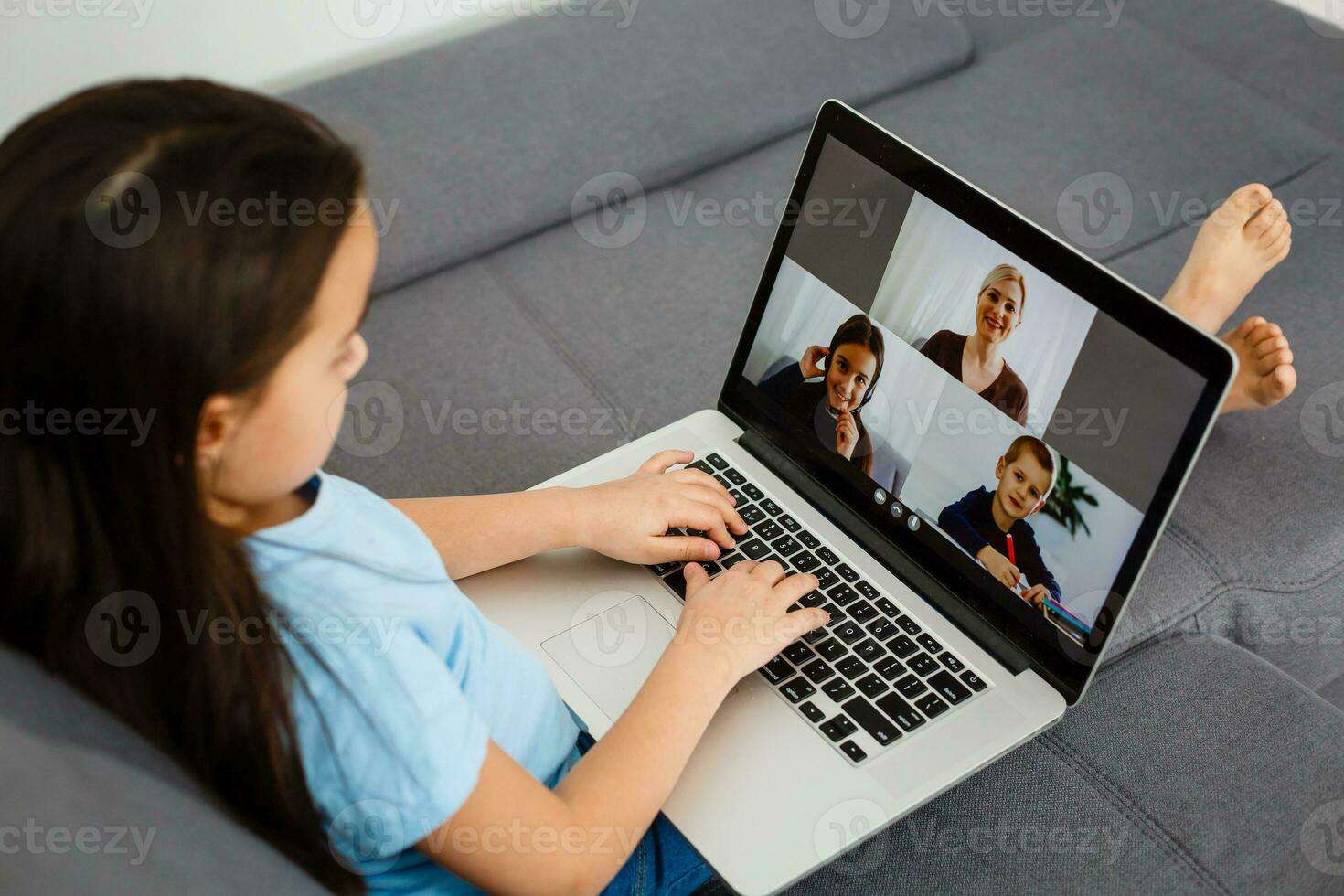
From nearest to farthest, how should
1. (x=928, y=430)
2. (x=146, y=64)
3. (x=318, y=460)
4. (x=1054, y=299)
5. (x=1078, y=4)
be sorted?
(x=318, y=460) → (x=1054, y=299) → (x=928, y=430) → (x=146, y=64) → (x=1078, y=4)

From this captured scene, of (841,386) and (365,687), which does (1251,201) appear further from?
(365,687)

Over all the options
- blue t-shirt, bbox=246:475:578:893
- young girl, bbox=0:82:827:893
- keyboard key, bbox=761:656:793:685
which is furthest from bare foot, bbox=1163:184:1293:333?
blue t-shirt, bbox=246:475:578:893

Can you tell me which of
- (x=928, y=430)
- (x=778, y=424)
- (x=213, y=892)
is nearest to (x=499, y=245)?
(x=778, y=424)

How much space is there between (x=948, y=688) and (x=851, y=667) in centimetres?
8

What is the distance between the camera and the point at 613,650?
0.95 m

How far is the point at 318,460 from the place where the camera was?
68 centimetres

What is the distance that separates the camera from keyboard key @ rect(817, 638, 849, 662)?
0.93 m

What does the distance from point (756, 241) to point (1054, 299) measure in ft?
2.49

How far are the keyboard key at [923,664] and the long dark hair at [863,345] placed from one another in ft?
0.55

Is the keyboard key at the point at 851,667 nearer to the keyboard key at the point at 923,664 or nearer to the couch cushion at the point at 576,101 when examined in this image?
the keyboard key at the point at 923,664

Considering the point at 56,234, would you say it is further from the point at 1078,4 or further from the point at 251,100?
the point at 1078,4

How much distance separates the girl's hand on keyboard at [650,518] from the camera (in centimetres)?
98


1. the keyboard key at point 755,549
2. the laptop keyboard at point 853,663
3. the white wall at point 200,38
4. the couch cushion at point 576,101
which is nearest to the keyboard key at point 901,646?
the laptop keyboard at point 853,663

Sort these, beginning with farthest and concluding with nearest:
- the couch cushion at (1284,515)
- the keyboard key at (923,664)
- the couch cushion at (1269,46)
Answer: the couch cushion at (1269,46), the couch cushion at (1284,515), the keyboard key at (923,664)
